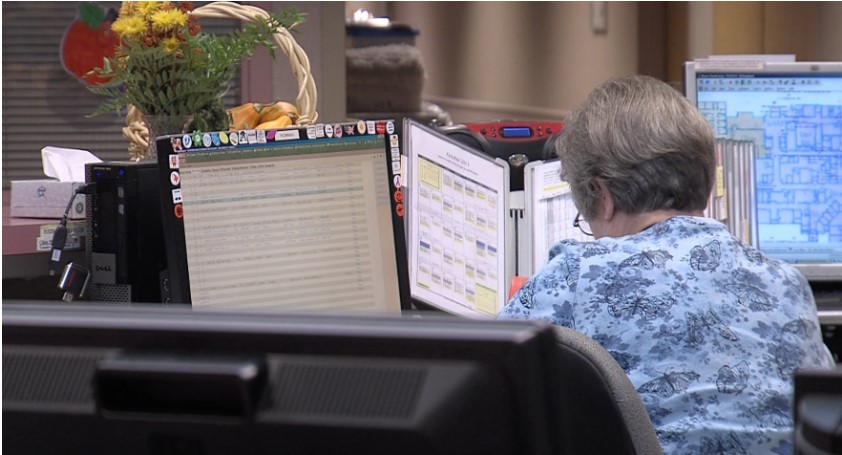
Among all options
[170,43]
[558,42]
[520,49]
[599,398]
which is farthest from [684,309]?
[520,49]

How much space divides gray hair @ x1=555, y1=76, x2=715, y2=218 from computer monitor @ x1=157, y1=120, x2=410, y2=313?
32 centimetres

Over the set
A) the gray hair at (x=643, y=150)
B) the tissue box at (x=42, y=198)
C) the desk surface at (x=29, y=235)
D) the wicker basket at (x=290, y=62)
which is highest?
the wicker basket at (x=290, y=62)

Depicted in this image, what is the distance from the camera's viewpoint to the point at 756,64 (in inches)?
90.8

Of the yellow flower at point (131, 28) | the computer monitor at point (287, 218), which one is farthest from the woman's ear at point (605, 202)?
the yellow flower at point (131, 28)

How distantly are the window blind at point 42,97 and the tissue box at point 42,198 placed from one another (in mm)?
2658

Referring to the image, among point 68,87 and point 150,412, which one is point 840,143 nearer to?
point 150,412

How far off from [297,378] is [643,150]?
43.5 inches

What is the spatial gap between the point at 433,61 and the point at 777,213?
24.7 ft

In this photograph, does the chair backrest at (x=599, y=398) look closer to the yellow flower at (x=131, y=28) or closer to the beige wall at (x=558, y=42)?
the yellow flower at (x=131, y=28)

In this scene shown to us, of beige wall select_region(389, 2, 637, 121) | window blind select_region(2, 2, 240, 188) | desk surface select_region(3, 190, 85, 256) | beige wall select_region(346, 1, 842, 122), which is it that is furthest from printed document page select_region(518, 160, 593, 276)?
beige wall select_region(389, 2, 637, 121)

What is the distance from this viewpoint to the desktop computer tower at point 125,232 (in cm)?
165

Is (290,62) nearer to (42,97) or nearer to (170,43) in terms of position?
(170,43)

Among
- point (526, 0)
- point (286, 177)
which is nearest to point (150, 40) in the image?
point (286, 177)

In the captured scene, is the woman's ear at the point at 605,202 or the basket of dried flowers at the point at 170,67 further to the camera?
the basket of dried flowers at the point at 170,67
